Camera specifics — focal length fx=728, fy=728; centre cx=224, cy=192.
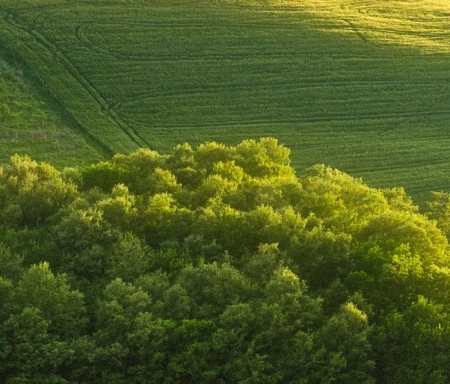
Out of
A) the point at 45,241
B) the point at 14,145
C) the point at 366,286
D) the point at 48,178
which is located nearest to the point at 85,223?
the point at 45,241

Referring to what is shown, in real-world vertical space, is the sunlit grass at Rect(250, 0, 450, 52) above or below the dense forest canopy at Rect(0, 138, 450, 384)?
above

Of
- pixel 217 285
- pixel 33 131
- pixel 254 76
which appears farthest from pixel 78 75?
pixel 217 285

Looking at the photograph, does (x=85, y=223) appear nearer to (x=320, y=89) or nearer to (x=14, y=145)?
(x=14, y=145)

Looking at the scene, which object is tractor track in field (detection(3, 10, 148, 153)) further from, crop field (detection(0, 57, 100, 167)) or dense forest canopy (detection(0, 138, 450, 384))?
dense forest canopy (detection(0, 138, 450, 384))

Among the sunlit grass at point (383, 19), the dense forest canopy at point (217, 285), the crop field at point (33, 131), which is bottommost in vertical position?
the crop field at point (33, 131)

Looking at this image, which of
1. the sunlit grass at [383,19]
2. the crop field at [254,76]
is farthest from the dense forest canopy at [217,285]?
the sunlit grass at [383,19]

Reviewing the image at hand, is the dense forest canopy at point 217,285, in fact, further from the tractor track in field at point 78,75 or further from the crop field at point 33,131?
the tractor track in field at point 78,75

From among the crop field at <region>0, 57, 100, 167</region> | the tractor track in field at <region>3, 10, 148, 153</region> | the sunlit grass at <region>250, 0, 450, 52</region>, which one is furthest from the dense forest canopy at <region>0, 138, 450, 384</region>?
the sunlit grass at <region>250, 0, 450, 52</region>
